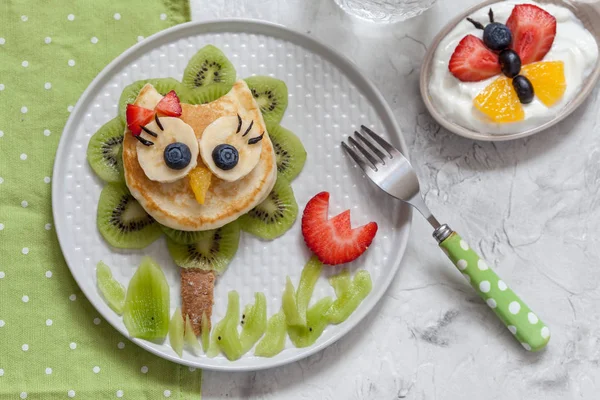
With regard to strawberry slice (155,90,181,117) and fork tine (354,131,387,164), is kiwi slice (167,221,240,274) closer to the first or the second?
strawberry slice (155,90,181,117)

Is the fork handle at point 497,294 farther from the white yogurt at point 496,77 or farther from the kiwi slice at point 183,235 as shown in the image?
the kiwi slice at point 183,235

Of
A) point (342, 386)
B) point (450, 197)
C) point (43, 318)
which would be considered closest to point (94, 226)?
point (43, 318)

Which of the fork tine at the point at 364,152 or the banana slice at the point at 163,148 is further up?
the banana slice at the point at 163,148

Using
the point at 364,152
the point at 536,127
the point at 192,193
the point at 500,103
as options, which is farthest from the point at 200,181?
the point at 536,127

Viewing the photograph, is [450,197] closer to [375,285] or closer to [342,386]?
[375,285]

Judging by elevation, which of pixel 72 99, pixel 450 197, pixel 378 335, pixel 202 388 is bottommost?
pixel 202 388

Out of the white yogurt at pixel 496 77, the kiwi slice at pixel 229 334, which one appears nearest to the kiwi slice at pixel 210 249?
the kiwi slice at pixel 229 334
